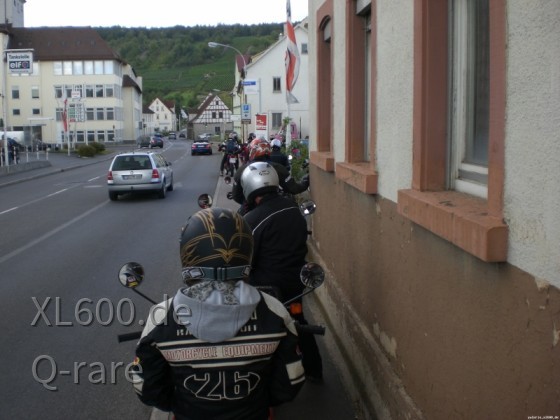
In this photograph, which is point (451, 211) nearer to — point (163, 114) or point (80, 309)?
point (80, 309)

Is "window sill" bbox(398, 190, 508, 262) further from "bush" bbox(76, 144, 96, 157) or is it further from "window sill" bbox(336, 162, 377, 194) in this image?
"bush" bbox(76, 144, 96, 157)

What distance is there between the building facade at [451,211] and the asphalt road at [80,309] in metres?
1.05

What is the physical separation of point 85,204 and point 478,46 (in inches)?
736

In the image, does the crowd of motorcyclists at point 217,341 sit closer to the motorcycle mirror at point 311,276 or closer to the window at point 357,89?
the motorcycle mirror at point 311,276

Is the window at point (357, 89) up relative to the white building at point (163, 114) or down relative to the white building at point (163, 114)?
down

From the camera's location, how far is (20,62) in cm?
3419

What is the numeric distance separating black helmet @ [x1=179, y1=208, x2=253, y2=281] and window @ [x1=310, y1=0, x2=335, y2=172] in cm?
574

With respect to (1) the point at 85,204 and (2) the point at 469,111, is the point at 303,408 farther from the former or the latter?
(1) the point at 85,204

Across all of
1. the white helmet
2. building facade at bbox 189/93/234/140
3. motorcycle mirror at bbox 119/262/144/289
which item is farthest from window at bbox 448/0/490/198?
building facade at bbox 189/93/234/140

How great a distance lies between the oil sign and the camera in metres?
33.9

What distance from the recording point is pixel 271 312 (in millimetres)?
2768

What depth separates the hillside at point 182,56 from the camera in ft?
566

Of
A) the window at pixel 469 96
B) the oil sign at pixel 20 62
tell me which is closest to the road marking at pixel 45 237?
the window at pixel 469 96

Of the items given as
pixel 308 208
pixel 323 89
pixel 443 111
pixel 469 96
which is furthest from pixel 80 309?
pixel 469 96
